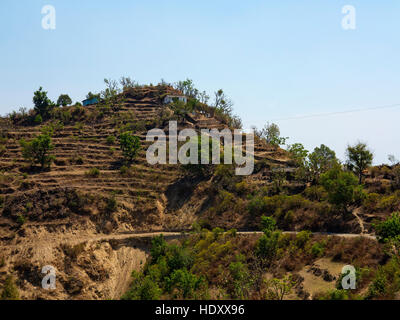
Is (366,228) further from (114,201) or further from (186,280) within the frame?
(114,201)

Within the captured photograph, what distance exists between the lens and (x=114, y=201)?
1940 inches

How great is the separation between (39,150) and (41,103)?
19760 mm

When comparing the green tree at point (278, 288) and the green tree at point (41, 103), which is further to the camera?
the green tree at point (41, 103)

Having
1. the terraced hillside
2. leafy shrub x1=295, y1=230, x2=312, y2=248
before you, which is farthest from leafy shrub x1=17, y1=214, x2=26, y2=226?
leafy shrub x1=295, y1=230, x2=312, y2=248

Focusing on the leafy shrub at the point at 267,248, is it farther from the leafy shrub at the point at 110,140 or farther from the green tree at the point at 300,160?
the leafy shrub at the point at 110,140

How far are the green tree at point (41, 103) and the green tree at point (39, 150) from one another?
55.6 ft

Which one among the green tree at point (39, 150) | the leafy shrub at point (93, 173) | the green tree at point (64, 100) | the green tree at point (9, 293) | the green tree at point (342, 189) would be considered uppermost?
the green tree at point (64, 100)

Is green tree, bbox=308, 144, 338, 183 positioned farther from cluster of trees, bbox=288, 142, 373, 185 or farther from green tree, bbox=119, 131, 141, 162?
green tree, bbox=119, 131, 141, 162

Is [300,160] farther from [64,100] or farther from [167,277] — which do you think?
[64,100]

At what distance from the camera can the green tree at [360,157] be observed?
45.5m

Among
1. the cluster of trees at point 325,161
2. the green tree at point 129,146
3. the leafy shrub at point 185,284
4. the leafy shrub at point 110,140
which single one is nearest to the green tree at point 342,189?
the cluster of trees at point 325,161

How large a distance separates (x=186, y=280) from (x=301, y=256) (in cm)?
→ 1004

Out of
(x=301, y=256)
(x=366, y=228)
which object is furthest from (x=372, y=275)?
(x=366, y=228)
